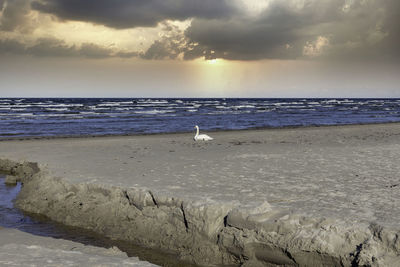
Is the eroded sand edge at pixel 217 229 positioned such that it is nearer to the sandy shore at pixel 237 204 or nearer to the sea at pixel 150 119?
the sandy shore at pixel 237 204

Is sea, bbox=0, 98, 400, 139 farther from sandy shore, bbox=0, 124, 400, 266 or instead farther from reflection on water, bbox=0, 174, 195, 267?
reflection on water, bbox=0, 174, 195, 267

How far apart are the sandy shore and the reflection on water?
0.72 ft

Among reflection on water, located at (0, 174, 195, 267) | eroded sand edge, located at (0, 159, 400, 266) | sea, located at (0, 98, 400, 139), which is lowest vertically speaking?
sea, located at (0, 98, 400, 139)


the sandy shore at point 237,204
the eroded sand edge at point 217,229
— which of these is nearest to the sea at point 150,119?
the sandy shore at point 237,204

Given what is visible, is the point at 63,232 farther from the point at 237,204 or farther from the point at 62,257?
the point at 237,204

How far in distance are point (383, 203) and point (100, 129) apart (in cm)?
2511

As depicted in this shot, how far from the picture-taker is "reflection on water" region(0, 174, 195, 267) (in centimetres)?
670

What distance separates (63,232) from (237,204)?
3742 millimetres

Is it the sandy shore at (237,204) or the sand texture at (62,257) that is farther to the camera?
the sandy shore at (237,204)

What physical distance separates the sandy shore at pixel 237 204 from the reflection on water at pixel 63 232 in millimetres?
220

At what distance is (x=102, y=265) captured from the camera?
510 cm

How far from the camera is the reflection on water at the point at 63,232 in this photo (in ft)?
22.0

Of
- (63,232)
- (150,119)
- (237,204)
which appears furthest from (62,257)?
(150,119)

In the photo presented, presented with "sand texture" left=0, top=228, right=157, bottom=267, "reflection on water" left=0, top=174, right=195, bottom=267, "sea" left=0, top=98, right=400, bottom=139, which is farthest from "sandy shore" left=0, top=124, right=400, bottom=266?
"sea" left=0, top=98, right=400, bottom=139
